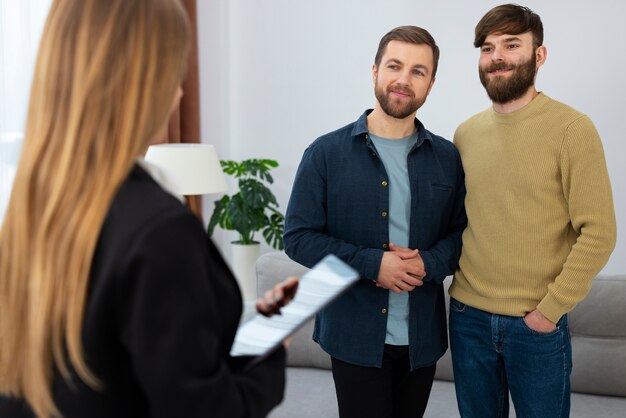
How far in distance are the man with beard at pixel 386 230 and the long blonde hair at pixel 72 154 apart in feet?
3.92

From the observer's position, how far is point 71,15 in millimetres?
947

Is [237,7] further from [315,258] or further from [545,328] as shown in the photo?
[545,328]

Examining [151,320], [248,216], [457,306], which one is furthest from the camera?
[248,216]

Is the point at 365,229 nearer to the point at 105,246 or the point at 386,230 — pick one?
the point at 386,230

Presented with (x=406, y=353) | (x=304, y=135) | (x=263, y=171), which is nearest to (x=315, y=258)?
(x=406, y=353)

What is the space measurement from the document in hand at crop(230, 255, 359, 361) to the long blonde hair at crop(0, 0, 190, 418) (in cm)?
31

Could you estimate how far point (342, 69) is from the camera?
4.27m

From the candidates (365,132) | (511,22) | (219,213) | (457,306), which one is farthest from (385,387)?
(219,213)

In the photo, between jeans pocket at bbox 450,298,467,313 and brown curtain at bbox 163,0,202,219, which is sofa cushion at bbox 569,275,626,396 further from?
brown curtain at bbox 163,0,202,219

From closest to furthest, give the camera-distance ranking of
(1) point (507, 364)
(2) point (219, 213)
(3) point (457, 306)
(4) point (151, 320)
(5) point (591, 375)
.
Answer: (4) point (151, 320)
(1) point (507, 364)
(3) point (457, 306)
(5) point (591, 375)
(2) point (219, 213)

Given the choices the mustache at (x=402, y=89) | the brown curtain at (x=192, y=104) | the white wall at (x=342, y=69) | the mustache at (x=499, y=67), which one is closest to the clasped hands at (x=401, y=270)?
the mustache at (x=402, y=89)

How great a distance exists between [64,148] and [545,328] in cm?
156

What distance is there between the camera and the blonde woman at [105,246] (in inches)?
35.6

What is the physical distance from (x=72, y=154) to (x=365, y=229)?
1292 mm
